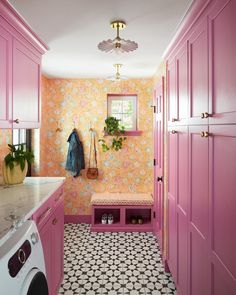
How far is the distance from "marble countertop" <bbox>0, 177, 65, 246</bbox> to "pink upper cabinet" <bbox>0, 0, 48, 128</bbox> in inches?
20.5

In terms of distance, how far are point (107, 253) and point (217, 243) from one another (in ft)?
6.60

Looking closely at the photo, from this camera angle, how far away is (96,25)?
2074 millimetres

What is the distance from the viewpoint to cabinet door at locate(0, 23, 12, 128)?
179 centimetres

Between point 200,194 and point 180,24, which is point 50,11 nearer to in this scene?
point 180,24

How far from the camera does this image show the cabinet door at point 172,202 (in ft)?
7.82

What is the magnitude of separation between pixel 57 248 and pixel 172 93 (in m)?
1.73

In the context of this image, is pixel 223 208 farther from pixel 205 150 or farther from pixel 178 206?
pixel 178 206

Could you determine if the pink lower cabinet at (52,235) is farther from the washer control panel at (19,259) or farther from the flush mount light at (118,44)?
the flush mount light at (118,44)

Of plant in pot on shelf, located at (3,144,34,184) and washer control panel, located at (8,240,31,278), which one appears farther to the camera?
plant in pot on shelf, located at (3,144,34,184)

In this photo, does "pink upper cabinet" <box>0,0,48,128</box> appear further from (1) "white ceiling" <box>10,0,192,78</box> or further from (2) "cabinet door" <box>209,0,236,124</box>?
(2) "cabinet door" <box>209,0,236,124</box>

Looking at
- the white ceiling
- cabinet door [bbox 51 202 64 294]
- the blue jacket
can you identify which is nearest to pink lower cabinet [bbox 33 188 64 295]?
cabinet door [bbox 51 202 64 294]

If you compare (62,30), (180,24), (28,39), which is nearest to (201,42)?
(180,24)

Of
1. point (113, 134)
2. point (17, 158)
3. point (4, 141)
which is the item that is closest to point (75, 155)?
point (113, 134)

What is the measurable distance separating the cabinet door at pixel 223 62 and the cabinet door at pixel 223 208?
8 centimetres
